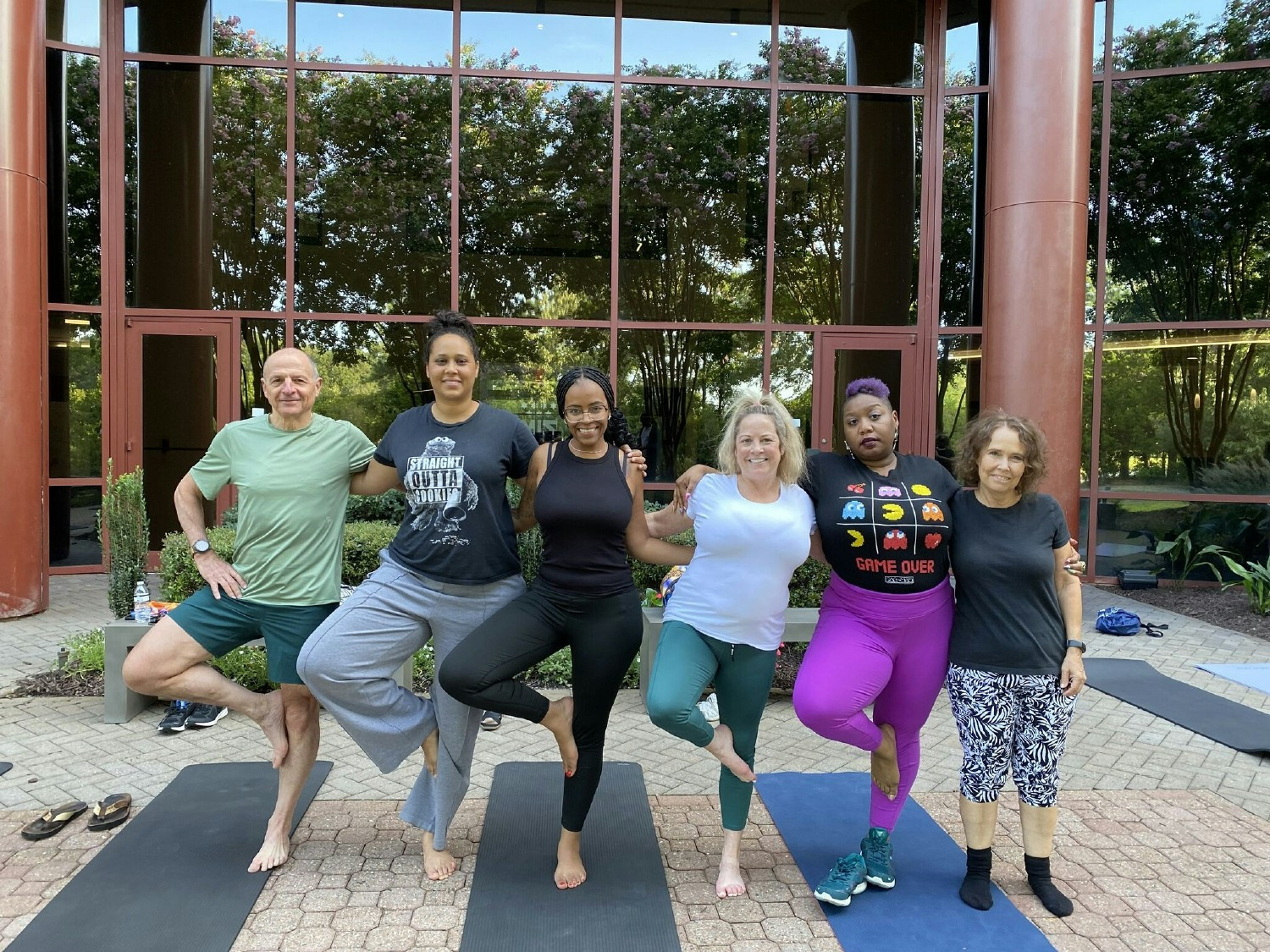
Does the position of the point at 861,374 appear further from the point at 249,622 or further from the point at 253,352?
the point at 249,622

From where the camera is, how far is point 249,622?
126 inches

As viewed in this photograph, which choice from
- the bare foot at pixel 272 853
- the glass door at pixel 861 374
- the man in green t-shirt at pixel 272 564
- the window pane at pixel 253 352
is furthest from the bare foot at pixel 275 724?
the glass door at pixel 861 374

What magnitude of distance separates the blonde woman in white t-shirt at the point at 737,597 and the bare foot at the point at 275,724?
58.7 inches

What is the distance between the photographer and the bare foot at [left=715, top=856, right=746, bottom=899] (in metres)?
3.06

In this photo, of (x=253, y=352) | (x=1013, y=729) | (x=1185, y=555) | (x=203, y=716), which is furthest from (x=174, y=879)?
(x=1185, y=555)

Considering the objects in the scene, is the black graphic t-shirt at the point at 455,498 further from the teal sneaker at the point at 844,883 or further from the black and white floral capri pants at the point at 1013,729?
the black and white floral capri pants at the point at 1013,729

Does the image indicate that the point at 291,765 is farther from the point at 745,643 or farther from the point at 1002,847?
the point at 1002,847

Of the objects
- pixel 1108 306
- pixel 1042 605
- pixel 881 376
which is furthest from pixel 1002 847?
pixel 1108 306

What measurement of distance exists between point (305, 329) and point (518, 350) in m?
2.39

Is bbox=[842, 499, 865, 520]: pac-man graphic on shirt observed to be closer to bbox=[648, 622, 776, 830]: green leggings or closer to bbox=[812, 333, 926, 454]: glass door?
bbox=[648, 622, 776, 830]: green leggings

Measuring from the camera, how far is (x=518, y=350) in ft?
31.6

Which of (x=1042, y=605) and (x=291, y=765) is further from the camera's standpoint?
(x=291, y=765)

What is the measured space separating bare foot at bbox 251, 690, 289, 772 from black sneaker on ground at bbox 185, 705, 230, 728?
1664 mm

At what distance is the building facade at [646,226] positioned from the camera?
30.6ft
